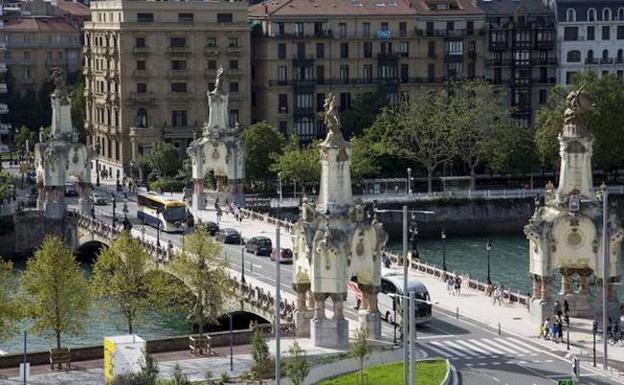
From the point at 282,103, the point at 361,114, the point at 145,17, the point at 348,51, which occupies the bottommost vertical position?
the point at 361,114

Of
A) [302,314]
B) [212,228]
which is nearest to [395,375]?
[302,314]

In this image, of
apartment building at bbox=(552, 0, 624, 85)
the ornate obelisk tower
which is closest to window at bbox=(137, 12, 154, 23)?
apartment building at bbox=(552, 0, 624, 85)

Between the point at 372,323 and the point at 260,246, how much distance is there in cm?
3142

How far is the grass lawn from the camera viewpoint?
79.7m

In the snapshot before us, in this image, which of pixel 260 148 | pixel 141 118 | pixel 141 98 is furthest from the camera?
pixel 141 118

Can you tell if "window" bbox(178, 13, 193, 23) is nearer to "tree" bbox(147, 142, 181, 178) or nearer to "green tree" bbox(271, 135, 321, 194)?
"tree" bbox(147, 142, 181, 178)

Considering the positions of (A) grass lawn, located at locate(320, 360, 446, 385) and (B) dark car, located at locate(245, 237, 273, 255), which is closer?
(A) grass lawn, located at locate(320, 360, 446, 385)

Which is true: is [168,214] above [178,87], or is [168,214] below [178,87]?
below

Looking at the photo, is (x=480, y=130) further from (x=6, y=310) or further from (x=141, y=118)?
(x=6, y=310)

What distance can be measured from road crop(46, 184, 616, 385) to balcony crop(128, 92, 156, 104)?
7850 centimetres

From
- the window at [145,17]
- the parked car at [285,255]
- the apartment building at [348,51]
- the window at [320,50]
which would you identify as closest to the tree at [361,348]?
the parked car at [285,255]

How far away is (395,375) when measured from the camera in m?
81.0

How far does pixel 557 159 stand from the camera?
15612cm

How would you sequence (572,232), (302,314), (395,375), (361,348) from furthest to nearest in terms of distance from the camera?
(572,232)
(302,314)
(395,375)
(361,348)
